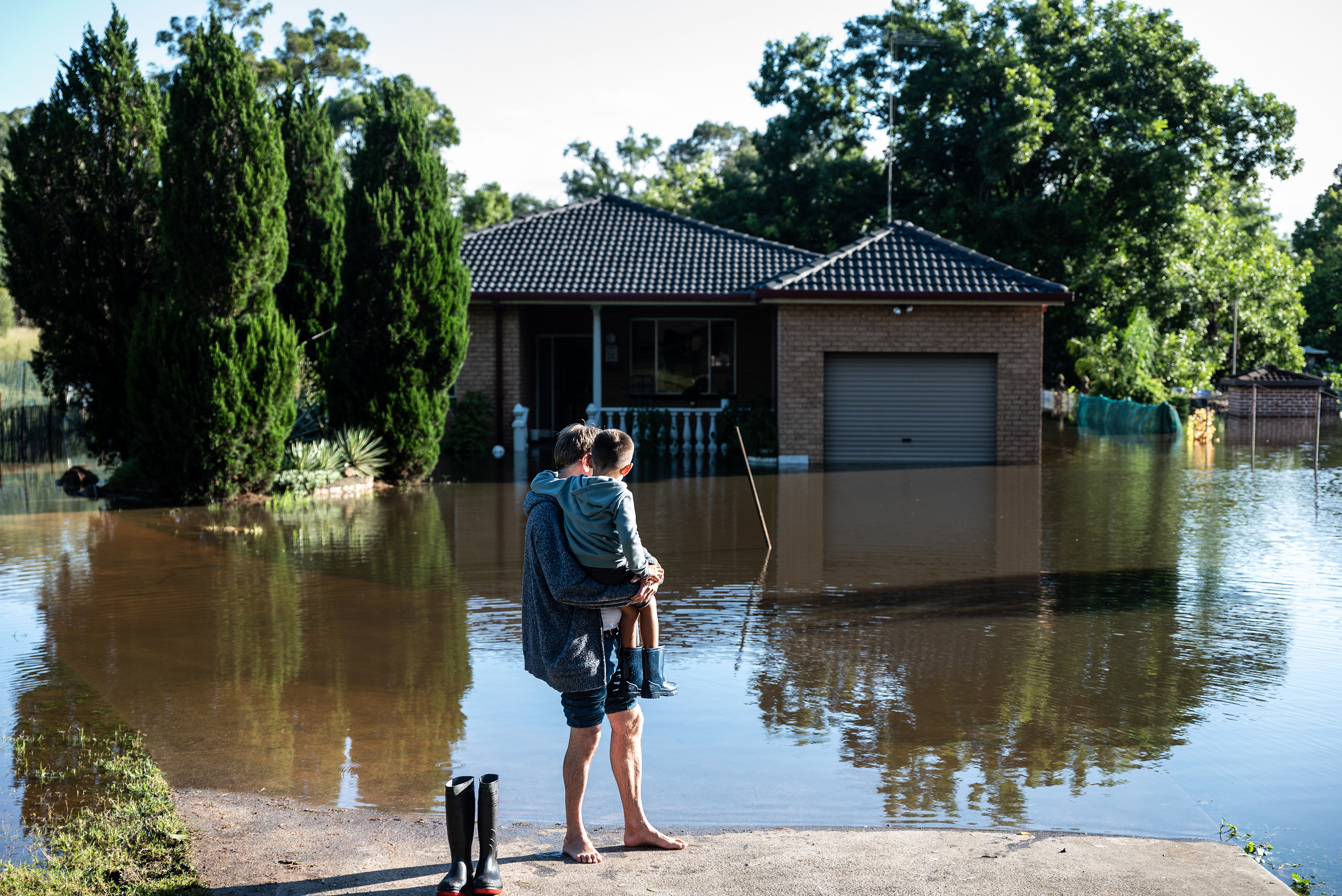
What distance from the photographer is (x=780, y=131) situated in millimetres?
37469

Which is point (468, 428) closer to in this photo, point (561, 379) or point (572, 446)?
point (561, 379)

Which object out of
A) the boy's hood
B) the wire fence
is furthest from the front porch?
the boy's hood

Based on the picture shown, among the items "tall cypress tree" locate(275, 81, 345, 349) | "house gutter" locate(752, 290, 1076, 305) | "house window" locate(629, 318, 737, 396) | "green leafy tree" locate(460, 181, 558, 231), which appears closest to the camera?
"tall cypress tree" locate(275, 81, 345, 349)

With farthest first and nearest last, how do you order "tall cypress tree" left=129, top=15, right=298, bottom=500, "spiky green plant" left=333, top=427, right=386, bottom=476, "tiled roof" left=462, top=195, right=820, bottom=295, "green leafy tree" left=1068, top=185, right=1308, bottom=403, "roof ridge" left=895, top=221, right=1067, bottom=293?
"green leafy tree" left=1068, top=185, right=1308, bottom=403 → "tiled roof" left=462, top=195, right=820, bottom=295 → "roof ridge" left=895, top=221, right=1067, bottom=293 → "spiky green plant" left=333, top=427, right=386, bottom=476 → "tall cypress tree" left=129, top=15, right=298, bottom=500

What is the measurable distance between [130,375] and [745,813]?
40.5 feet

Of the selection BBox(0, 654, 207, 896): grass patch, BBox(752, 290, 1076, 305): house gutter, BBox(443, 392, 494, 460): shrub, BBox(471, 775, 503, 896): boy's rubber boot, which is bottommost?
BBox(0, 654, 207, 896): grass patch

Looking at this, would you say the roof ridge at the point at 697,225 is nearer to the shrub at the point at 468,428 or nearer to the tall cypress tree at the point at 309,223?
the shrub at the point at 468,428

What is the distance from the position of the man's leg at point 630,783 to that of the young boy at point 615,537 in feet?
0.45

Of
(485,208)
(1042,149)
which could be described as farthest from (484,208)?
(1042,149)

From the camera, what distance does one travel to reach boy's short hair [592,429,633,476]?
4.28 meters

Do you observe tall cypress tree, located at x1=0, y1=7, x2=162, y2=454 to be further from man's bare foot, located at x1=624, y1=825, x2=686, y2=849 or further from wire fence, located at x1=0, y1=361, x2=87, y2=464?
man's bare foot, located at x1=624, y1=825, x2=686, y2=849

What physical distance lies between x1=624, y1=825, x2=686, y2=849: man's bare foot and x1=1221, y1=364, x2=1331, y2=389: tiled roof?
33970 mm

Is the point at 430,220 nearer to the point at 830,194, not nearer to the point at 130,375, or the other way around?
the point at 130,375

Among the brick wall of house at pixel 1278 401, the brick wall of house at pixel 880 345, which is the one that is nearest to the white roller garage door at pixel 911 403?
the brick wall of house at pixel 880 345
